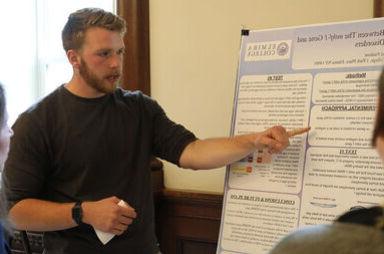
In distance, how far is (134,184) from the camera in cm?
225

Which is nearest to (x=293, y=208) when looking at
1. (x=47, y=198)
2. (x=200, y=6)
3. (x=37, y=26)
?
(x=47, y=198)

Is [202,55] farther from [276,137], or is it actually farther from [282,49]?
[276,137]

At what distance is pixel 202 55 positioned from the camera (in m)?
2.76

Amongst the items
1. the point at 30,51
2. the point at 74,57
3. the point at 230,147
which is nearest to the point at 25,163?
the point at 74,57

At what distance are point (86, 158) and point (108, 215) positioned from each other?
294 millimetres

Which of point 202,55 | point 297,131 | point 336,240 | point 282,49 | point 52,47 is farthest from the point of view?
point 52,47

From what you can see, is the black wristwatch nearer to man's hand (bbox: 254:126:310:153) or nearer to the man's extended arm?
the man's extended arm

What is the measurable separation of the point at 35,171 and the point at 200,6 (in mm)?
1194

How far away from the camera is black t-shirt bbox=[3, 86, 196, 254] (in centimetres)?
212

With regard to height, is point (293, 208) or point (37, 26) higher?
point (37, 26)

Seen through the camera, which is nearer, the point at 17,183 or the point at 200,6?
the point at 17,183

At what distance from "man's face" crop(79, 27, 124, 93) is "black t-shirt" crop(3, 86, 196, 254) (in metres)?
0.08

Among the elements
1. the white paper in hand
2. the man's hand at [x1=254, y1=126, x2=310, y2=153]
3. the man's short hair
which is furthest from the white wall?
the white paper in hand

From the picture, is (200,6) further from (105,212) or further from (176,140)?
(105,212)
